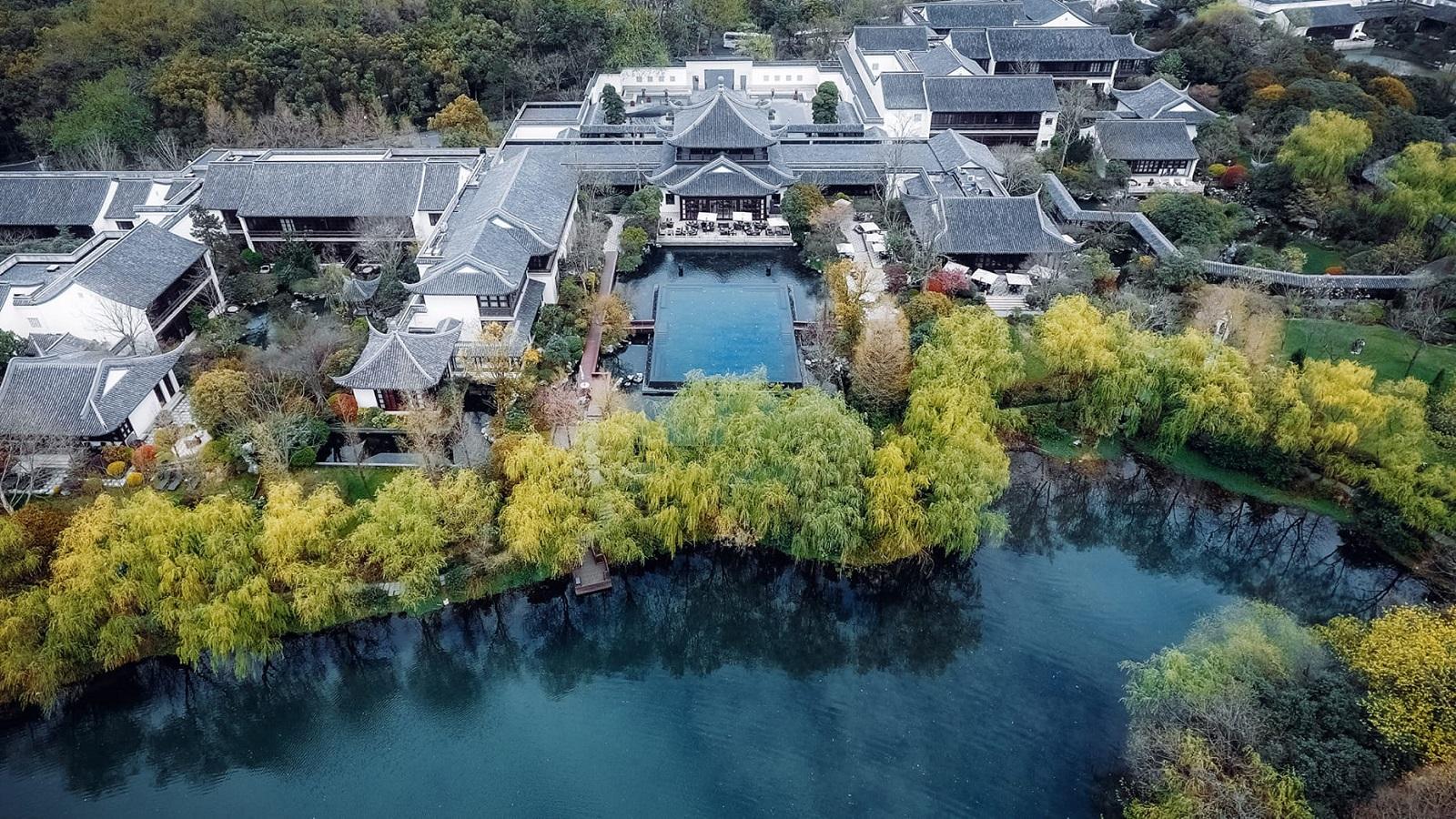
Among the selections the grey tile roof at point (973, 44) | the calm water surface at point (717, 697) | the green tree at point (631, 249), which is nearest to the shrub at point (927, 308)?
the calm water surface at point (717, 697)

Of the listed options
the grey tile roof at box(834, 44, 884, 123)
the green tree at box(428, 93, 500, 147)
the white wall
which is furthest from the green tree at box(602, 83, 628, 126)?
the white wall

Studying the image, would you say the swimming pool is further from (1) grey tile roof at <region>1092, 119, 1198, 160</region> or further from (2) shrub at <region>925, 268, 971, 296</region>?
(1) grey tile roof at <region>1092, 119, 1198, 160</region>

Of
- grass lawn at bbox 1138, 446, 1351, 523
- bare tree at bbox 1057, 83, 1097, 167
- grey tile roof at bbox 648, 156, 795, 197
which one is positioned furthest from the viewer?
bare tree at bbox 1057, 83, 1097, 167

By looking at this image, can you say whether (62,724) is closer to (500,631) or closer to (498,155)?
(500,631)

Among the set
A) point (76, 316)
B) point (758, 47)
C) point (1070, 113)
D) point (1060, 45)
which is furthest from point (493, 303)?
point (1060, 45)

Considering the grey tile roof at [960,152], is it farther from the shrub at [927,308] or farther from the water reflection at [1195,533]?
the water reflection at [1195,533]

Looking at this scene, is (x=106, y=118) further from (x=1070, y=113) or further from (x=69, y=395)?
(x=1070, y=113)

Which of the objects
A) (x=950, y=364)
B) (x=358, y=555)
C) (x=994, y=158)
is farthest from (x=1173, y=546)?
(x=994, y=158)
